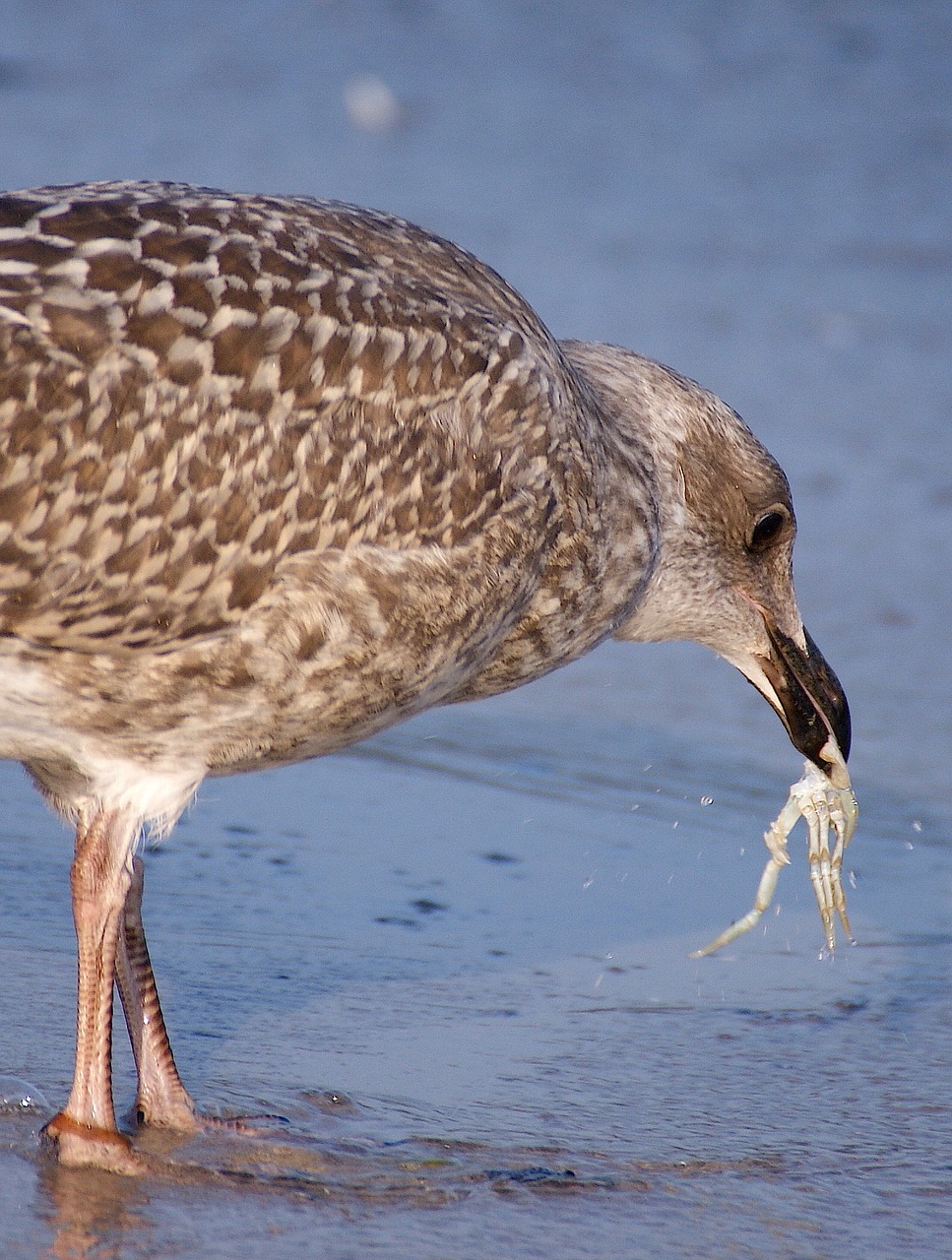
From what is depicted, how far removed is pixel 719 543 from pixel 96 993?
7.19ft

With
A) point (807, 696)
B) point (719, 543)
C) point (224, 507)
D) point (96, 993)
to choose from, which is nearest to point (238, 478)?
point (224, 507)

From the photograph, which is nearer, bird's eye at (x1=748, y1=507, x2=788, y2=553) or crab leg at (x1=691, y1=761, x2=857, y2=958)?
crab leg at (x1=691, y1=761, x2=857, y2=958)

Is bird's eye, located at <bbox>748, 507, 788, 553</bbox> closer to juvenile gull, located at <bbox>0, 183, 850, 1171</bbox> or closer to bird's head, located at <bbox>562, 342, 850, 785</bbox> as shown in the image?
bird's head, located at <bbox>562, 342, 850, 785</bbox>

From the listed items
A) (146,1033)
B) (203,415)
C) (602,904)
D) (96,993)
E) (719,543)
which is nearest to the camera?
(203,415)

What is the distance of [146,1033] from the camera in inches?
183

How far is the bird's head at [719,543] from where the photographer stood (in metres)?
5.59

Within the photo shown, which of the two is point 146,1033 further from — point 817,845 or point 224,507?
point 817,845

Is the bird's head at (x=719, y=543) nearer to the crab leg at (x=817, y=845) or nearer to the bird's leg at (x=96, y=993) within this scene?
the crab leg at (x=817, y=845)

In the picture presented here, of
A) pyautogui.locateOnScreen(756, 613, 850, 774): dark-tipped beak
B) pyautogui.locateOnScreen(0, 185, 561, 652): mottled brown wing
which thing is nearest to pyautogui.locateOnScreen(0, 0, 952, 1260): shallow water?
pyautogui.locateOnScreen(756, 613, 850, 774): dark-tipped beak

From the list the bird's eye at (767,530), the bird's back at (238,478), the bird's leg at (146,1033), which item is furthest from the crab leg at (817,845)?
the bird's leg at (146,1033)

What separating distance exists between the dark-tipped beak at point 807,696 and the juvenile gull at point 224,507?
3.11ft

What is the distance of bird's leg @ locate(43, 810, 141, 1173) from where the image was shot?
4281mm

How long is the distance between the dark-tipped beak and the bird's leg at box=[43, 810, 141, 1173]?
1.99 metres

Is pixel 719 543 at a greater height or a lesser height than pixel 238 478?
greater
